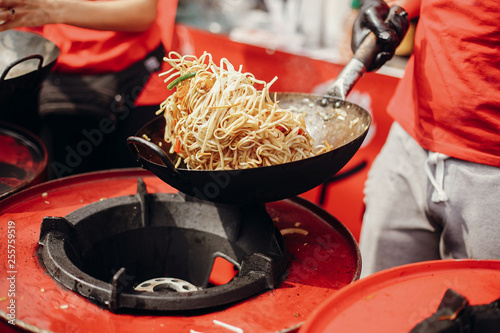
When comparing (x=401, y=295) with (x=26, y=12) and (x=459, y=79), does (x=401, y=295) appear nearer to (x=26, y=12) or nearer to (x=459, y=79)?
(x=459, y=79)

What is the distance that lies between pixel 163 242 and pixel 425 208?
4.53 ft

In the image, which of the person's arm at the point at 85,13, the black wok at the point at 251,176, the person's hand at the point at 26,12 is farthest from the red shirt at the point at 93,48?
Result: the black wok at the point at 251,176

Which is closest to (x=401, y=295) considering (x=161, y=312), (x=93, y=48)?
(x=161, y=312)

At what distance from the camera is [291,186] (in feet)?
5.39

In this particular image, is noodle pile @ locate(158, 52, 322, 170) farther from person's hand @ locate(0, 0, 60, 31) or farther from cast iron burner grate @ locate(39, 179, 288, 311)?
person's hand @ locate(0, 0, 60, 31)

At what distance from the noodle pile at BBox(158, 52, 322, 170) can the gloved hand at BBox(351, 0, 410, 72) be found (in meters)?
0.61

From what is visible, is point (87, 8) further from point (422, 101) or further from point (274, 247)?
point (422, 101)

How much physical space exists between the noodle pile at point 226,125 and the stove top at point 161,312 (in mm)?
402

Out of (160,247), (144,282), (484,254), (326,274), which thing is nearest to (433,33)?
(484,254)

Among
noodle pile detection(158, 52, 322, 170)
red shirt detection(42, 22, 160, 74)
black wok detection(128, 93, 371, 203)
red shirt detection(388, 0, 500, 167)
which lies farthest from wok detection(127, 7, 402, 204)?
red shirt detection(42, 22, 160, 74)

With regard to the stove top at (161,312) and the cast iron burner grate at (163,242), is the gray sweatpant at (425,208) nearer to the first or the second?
the stove top at (161,312)

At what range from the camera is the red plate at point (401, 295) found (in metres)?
1.30

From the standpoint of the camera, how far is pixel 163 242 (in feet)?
7.16

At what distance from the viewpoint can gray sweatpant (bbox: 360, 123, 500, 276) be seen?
220cm
